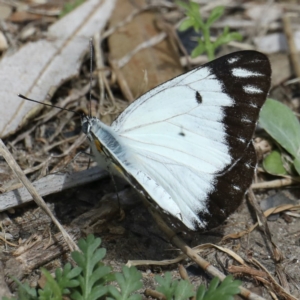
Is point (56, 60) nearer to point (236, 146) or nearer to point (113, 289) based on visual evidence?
point (236, 146)

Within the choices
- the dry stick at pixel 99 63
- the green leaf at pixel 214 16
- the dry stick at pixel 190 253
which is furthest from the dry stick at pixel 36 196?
the green leaf at pixel 214 16

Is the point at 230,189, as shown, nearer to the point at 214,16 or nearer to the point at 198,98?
the point at 198,98

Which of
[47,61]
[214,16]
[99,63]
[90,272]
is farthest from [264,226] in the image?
[47,61]

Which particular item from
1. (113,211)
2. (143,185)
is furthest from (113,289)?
(113,211)

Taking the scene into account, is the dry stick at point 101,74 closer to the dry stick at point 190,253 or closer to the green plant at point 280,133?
the dry stick at point 190,253

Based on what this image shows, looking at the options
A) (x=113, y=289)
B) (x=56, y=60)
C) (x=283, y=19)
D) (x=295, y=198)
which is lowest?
(x=295, y=198)

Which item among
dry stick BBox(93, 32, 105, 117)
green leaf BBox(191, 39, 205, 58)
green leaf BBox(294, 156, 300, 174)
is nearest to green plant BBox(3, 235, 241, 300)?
green leaf BBox(294, 156, 300, 174)
